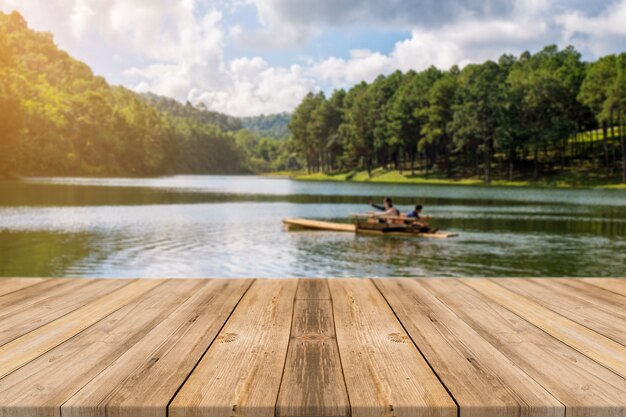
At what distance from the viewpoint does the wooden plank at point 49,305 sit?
9.77ft

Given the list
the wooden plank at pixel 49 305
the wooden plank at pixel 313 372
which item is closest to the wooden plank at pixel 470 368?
the wooden plank at pixel 313 372

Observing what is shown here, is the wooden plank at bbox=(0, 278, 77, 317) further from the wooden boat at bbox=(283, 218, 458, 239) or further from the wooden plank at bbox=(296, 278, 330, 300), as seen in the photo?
the wooden boat at bbox=(283, 218, 458, 239)

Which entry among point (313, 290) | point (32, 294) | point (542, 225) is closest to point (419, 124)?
point (542, 225)

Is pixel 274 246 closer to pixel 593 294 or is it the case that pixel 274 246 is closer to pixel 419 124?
pixel 593 294

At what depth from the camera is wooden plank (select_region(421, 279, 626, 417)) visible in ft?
6.39

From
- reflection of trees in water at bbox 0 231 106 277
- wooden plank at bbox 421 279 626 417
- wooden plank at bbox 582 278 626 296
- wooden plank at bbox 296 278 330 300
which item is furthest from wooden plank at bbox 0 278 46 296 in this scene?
reflection of trees in water at bbox 0 231 106 277

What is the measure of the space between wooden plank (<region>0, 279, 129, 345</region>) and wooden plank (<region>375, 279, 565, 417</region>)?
6.84ft

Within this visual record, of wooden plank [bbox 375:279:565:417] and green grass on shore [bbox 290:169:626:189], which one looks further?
green grass on shore [bbox 290:169:626:189]

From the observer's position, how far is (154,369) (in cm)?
226

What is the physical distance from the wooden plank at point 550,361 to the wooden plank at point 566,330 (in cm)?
6

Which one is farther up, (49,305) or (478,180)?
(49,305)

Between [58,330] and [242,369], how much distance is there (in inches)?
50.0

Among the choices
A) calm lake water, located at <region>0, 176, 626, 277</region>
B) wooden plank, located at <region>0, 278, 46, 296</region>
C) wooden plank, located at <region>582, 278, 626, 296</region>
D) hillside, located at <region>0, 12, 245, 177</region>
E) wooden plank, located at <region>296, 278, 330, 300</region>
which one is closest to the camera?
wooden plank, located at <region>296, 278, 330, 300</region>

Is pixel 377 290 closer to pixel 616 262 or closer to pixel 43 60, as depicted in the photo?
pixel 616 262
